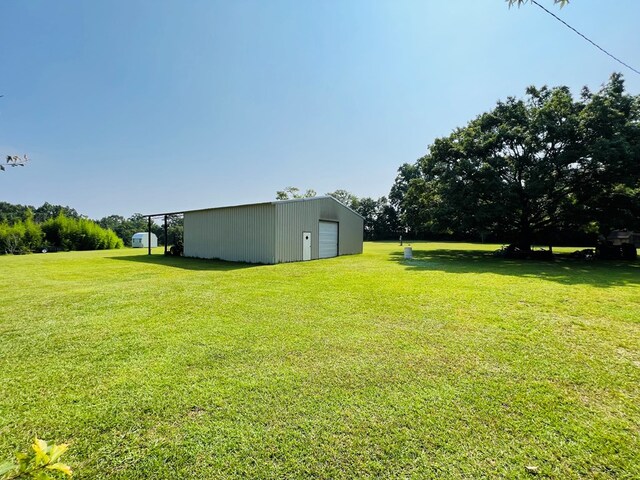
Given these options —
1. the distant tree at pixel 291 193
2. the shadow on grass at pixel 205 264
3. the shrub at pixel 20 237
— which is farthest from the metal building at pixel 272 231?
the distant tree at pixel 291 193

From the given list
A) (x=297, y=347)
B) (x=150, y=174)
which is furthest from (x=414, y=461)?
(x=150, y=174)

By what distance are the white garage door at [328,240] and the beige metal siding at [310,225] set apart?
31 cm

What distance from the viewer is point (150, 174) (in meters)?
20.8

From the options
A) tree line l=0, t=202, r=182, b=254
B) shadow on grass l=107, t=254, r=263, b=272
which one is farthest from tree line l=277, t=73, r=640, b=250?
tree line l=0, t=202, r=182, b=254

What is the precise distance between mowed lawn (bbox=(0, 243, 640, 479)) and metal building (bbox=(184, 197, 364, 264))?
7987mm

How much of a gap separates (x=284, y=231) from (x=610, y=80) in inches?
740

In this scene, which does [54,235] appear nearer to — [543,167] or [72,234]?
[72,234]

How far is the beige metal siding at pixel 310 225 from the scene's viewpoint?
1340cm

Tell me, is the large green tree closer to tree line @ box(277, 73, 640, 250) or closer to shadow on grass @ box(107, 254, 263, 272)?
tree line @ box(277, 73, 640, 250)

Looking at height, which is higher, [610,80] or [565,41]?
[610,80]

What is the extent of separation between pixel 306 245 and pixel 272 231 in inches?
94.2

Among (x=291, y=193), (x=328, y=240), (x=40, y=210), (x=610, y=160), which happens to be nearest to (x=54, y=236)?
(x=328, y=240)

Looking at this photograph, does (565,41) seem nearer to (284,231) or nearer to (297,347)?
(297,347)

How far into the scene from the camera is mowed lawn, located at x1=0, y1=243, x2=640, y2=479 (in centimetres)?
186
